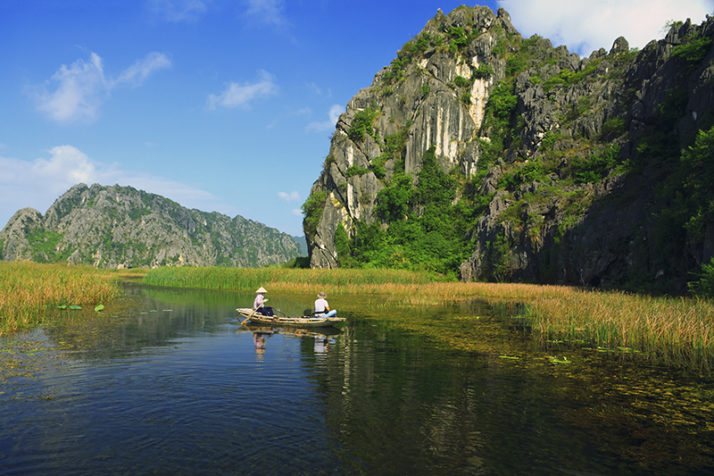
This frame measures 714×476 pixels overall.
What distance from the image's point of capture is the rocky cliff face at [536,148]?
36188 millimetres

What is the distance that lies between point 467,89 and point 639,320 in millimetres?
71025

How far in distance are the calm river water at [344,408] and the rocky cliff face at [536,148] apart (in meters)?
18.9

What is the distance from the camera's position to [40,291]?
22.8 metres

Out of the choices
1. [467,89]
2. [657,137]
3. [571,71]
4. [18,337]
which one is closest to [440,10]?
[467,89]

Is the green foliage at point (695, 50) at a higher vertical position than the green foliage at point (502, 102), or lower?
lower

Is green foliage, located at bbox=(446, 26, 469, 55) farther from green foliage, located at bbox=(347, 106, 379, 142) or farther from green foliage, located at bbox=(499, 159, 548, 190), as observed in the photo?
green foliage, located at bbox=(499, 159, 548, 190)

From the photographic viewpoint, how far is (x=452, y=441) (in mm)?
7695

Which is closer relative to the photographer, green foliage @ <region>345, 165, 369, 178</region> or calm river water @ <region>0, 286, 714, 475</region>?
calm river water @ <region>0, 286, 714, 475</region>

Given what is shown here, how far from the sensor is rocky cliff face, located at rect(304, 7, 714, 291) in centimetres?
3619

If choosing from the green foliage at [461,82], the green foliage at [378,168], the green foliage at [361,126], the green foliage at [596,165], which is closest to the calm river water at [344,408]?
the green foliage at [596,165]

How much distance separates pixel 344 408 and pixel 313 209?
7220 centimetres

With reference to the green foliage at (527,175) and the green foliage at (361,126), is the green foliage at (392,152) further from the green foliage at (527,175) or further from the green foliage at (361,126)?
the green foliage at (527,175)

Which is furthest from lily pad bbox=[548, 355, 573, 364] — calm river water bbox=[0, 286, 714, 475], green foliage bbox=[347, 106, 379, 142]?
green foliage bbox=[347, 106, 379, 142]

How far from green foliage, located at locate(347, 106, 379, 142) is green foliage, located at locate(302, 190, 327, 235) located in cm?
1238
